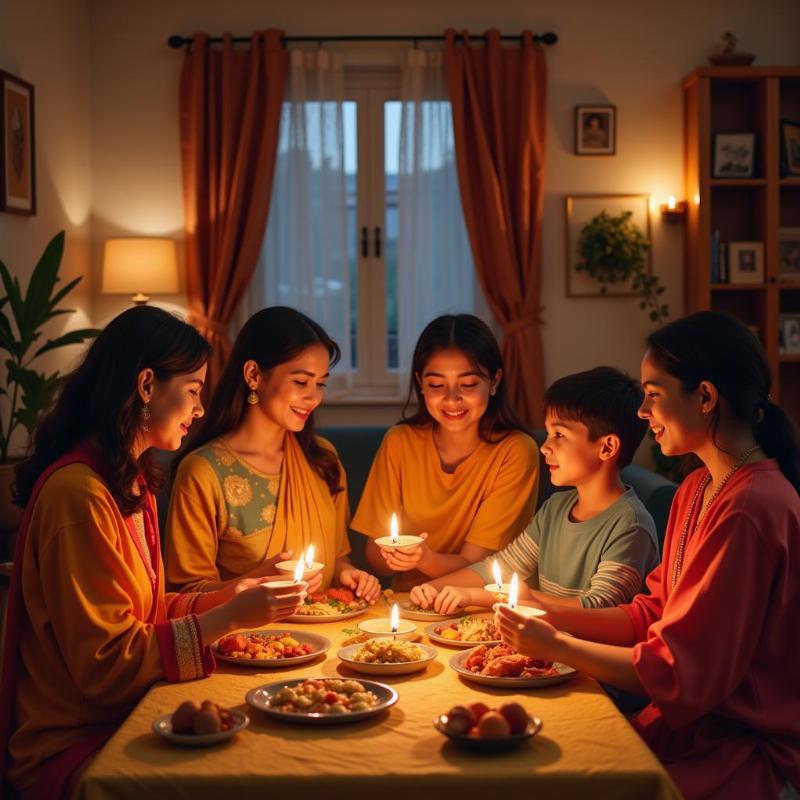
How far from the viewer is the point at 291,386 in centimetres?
272

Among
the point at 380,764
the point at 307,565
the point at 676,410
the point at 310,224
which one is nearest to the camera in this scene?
the point at 380,764

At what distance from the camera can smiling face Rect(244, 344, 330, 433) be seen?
2.71 metres

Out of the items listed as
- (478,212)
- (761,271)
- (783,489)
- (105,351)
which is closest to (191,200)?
(478,212)

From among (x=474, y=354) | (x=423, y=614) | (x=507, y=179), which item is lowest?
(x=423, y=614)

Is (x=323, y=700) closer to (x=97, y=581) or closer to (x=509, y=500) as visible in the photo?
(x=97, y=581)

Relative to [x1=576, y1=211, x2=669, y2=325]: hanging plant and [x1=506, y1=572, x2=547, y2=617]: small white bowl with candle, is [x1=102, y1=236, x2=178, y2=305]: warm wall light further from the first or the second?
[x1=506, y1=572, x2=547, y2=617]: small white bowl with candle

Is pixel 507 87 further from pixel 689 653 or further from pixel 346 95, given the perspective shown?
pixel 689 653

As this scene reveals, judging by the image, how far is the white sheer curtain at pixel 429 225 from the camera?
232 inches

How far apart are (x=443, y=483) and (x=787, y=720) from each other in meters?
1.39

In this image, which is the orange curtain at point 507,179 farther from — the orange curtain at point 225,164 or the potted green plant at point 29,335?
the potted green plant at point 29,335

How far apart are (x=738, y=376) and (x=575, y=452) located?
62cm

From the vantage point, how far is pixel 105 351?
202 centimetres

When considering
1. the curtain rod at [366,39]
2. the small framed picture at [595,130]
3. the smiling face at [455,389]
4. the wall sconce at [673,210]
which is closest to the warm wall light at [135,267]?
the curtain rod at [366,39]

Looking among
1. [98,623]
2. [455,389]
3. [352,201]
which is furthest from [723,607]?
[352,201]
